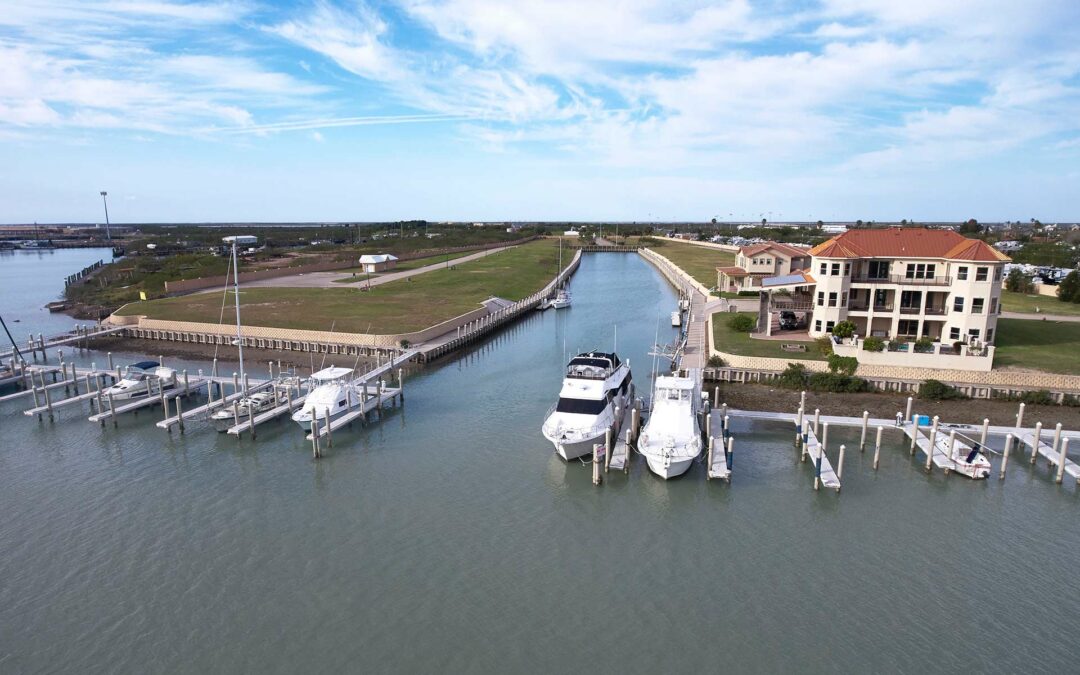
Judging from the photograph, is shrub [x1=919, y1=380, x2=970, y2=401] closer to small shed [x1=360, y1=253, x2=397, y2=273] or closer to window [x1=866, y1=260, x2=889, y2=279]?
window [x1=866, y1=260, x2=889, y2=279]

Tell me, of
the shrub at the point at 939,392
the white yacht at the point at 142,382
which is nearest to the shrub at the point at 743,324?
the shrub at the point at 939,392

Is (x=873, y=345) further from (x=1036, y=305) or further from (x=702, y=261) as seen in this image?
(x=702, y=261)

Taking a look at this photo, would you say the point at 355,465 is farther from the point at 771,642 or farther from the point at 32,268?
the point at 32,268

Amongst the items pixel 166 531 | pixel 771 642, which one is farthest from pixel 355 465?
pixel 771 642

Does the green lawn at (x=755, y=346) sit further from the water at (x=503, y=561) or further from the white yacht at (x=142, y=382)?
the white yacht at (x=142, y=382)

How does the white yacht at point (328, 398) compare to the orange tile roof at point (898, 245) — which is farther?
the orange tile roof at point (898, 245)

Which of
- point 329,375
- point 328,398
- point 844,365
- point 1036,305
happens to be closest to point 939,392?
point 844,365
